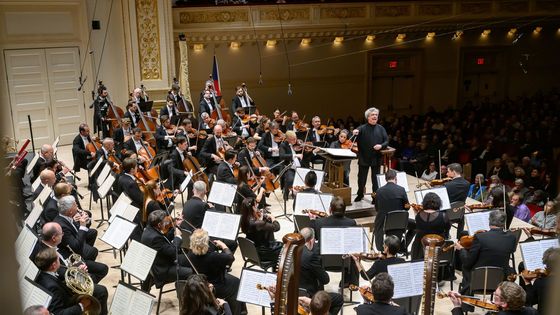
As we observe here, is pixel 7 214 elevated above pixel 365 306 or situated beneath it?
elevated above

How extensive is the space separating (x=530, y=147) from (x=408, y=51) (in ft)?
27.5

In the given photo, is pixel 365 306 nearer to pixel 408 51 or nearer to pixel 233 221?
pixel 233 221

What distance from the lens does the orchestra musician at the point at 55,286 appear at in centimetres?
488

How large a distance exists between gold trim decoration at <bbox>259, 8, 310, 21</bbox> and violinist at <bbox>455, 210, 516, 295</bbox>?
12.1m

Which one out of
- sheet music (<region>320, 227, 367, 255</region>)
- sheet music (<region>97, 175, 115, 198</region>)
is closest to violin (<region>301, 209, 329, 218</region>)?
sheet music (<region>320, 227, 367, 255</region>)

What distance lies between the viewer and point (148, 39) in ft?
50.2

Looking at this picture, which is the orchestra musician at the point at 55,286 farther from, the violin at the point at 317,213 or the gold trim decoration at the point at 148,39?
the gold trim decoration at the point at 148,39

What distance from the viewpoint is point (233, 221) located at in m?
6.40

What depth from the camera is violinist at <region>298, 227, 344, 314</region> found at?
566 centimetres

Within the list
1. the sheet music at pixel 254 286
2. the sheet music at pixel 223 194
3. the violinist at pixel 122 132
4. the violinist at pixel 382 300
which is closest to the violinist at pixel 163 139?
the violinist at pixel 122 132

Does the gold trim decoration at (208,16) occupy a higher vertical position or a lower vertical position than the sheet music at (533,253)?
higher

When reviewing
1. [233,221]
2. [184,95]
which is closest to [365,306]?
[233,221]

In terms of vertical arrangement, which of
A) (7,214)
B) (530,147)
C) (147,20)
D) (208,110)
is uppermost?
(147,20)

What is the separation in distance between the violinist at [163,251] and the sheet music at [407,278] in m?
2.13
